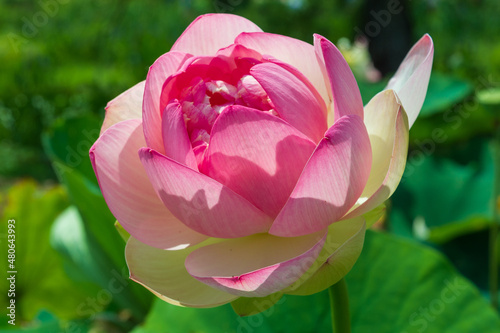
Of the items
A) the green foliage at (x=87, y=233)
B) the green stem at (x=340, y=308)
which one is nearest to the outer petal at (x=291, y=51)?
the green stem at (x=340, y=308)

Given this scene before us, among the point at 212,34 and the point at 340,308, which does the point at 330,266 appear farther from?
the point at 212,34

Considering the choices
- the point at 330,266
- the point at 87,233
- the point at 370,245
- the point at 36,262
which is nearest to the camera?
the point at 330,266

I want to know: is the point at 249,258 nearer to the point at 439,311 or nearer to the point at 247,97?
the point at 247,97

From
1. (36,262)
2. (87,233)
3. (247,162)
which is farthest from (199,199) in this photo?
(36,262)

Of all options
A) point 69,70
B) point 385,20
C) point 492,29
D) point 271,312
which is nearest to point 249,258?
point 271,312

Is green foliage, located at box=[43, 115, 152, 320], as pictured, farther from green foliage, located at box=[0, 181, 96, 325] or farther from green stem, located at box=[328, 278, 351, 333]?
green stem, located at box=[328, 278, 351, 333]

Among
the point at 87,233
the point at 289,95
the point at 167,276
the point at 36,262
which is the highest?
the point at 289,95
